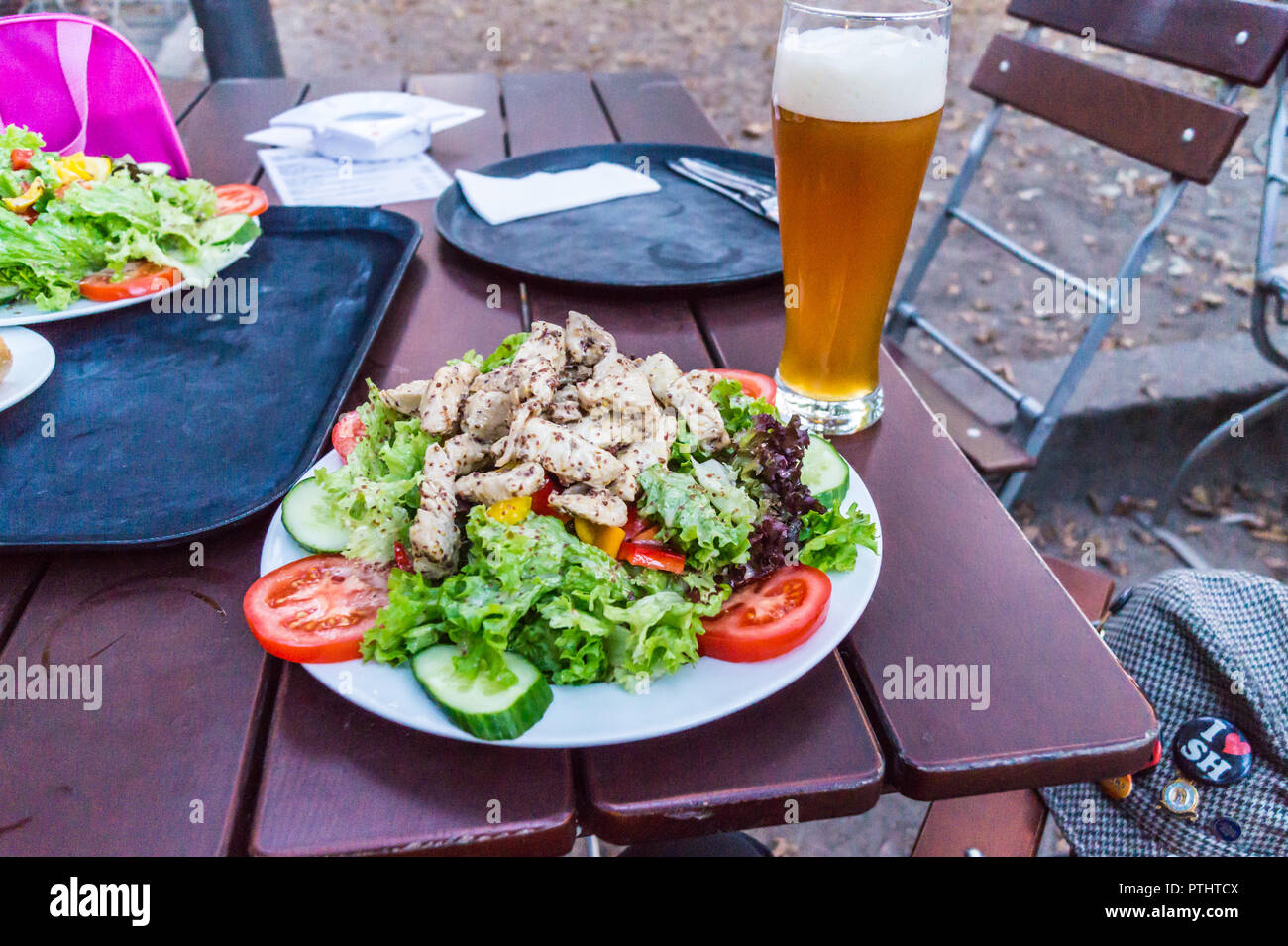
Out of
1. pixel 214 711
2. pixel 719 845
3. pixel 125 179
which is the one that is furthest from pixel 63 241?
pixel 719 845

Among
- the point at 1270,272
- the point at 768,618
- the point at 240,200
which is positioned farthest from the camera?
the point at 1270,272

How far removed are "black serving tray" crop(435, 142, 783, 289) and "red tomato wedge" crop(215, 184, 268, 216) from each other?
0.38 meters

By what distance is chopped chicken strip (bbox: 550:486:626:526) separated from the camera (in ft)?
3.09

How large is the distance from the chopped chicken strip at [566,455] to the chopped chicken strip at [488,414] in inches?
3.1

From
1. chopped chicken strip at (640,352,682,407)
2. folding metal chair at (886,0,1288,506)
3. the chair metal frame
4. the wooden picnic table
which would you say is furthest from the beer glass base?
the chair metal frame

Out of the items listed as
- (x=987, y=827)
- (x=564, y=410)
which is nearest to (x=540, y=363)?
(x=564, y=410)

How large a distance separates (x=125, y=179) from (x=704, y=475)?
1.46m

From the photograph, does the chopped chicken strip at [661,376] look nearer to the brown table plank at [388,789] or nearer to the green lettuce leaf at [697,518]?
the green lettuce leaf at [697,518]

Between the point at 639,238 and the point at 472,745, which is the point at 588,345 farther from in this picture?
the point at 639,238

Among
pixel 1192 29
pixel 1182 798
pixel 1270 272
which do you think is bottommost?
pixel 1182 798

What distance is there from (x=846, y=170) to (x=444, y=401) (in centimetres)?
68

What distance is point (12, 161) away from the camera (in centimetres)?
177

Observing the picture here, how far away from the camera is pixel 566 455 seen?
0.98 m

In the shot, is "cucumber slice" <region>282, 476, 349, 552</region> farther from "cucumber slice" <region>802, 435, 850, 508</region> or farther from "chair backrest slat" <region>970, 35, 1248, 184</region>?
"chair backrest slat" <region>970, 35, 1248, 184</region>
